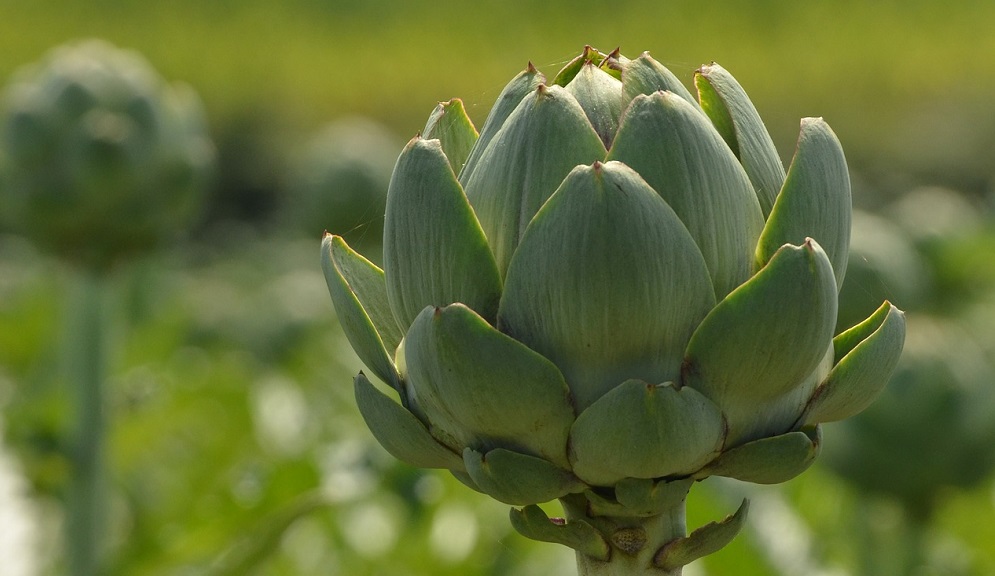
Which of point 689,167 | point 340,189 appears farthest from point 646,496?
point 340,189

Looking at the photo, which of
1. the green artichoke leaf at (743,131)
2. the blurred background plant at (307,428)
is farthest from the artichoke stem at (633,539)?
the blurred background plant at (307,428)

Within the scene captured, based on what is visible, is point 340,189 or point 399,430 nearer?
point 399,430

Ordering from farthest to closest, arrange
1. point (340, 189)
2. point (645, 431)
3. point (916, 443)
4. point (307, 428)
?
point (340, 189) < point (307, 428) < point (916, 443) < point (645, 431)

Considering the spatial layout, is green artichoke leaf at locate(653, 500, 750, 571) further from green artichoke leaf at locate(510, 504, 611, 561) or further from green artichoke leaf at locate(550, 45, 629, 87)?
green artichoke leaf at locate(550, 45, 629, 87)

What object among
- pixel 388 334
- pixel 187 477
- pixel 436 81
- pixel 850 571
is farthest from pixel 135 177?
pixel 436 81

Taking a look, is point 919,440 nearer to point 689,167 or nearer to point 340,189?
point 689,167

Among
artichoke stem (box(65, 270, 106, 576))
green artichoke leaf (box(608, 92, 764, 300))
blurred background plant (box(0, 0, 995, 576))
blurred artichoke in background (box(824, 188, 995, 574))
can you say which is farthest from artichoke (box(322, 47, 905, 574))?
artichoke stem (box(65, 270, 106, 576))

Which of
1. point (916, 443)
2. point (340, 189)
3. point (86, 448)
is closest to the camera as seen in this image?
point (916, 443)
